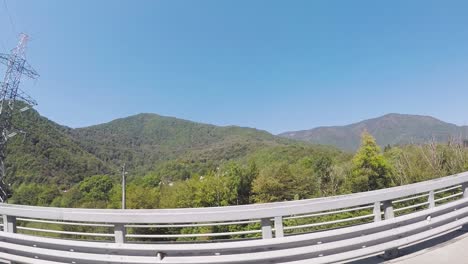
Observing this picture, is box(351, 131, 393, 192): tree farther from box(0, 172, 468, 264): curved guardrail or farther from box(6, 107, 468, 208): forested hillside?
box(0, 172, 468, 264): curved guardrail

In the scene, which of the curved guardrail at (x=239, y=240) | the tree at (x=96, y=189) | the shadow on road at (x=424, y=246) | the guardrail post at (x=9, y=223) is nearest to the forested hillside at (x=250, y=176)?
the tree at (x=96, y=189)

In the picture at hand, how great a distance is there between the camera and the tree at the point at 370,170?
4221 cm

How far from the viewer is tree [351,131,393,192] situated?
42.2 m

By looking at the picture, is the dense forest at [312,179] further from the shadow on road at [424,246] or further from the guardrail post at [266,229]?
the guardrail post at [266,229]

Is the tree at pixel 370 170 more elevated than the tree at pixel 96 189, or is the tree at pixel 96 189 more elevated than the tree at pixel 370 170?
the tree at pixel 370 170

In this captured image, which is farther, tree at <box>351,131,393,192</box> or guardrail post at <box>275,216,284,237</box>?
tree at <box>351,131,393,192</box>

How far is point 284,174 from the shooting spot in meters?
45.8

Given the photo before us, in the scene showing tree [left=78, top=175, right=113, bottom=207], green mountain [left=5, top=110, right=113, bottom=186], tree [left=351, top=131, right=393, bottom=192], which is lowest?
tree [left=78, top=175, right=113, bottom=207]

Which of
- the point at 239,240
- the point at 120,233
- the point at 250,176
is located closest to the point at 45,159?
the point at 250,176

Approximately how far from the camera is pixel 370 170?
4253cm

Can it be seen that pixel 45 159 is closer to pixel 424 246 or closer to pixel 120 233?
pixel 120 233

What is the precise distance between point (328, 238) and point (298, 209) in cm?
57

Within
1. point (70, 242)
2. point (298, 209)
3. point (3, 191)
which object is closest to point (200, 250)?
point (298, 209)

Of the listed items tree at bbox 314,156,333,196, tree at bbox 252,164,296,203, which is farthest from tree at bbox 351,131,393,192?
tree at bbox 252,164,296,203
